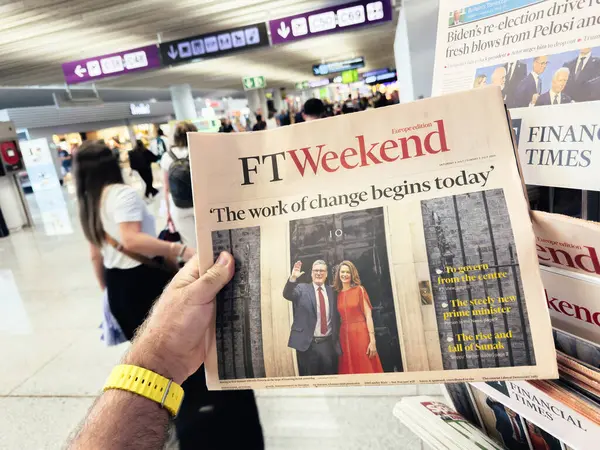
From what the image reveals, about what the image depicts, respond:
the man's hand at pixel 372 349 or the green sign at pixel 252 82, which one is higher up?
the green sign at pixel 252 82

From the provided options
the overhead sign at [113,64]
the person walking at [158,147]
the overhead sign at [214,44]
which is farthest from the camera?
the person walking at [158,147]

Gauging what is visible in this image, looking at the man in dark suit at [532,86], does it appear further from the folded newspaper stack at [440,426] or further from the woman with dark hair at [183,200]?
the woman with dark hair at [183,200]

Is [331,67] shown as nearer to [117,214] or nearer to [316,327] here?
[117,214]

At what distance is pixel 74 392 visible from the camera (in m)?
2.17

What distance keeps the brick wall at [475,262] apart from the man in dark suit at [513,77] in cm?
29

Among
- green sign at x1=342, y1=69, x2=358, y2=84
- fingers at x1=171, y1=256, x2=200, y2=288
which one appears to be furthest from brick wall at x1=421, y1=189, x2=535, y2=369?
green sign at x1=342, y1=69, x2=358, y2=84

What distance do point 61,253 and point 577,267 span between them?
223 inches

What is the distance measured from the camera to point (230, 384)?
1.97ft

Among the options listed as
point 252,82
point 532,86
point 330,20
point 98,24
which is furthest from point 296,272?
point 252,82

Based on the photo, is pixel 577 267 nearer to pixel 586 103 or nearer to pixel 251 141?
pixel 586 103

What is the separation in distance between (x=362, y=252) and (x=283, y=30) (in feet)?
19.9

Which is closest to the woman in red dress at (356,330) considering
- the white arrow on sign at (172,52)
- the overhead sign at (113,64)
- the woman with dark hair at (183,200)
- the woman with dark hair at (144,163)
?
the woman with dark hair at (183,200)

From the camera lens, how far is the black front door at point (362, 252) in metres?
0.56

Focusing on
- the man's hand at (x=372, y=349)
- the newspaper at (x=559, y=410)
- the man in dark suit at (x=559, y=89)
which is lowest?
the newspaper at (x=559, y=410)
